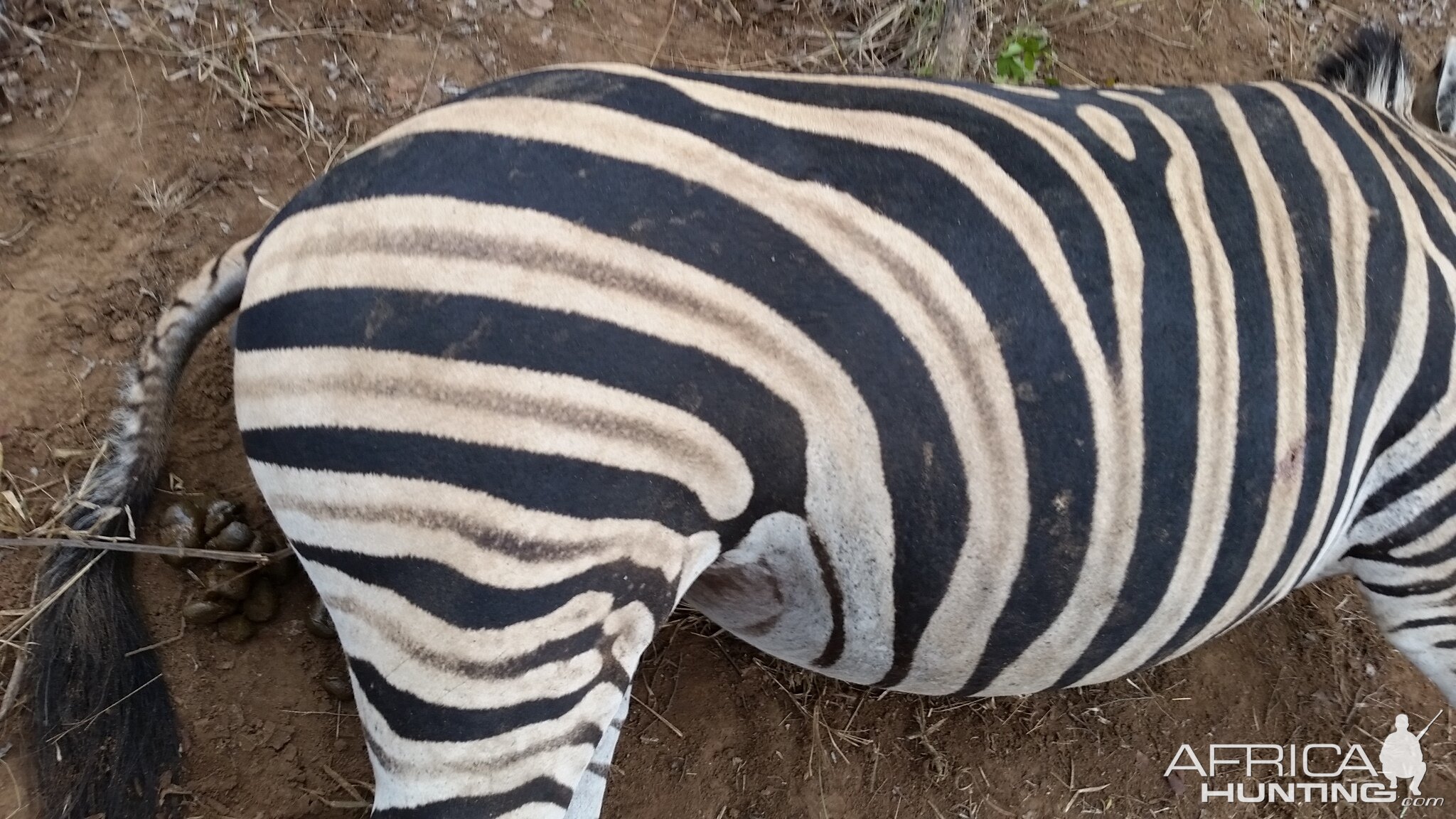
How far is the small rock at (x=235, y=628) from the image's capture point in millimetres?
2066

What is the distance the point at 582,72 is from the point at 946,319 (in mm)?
650

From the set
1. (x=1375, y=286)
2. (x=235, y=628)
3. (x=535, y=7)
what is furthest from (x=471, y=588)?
(x=535, y=7)

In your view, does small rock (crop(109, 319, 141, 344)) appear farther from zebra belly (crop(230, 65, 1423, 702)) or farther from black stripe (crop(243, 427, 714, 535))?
black stripe (crop(243, 427, 714, 535))

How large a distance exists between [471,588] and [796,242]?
2.14ft

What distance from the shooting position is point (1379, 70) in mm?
1989

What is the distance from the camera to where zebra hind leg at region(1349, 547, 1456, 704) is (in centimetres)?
178

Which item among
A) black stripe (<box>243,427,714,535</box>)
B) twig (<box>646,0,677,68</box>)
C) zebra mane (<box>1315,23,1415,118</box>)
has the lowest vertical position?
black stripe (<box>243,427,714,535</box>)

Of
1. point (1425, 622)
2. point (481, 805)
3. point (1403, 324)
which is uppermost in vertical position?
point (1403, 324)

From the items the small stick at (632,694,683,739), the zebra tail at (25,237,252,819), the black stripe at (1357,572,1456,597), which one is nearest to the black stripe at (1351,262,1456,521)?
the black stripe at (1357,572,1456,597)

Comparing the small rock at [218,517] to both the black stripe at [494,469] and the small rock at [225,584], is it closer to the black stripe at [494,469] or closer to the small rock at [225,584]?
the small rock at [225,584]

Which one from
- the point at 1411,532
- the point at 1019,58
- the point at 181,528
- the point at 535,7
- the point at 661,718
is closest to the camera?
the point at 1411,532

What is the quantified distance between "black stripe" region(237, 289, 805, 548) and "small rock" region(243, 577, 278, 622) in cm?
108

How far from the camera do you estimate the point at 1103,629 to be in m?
1.58

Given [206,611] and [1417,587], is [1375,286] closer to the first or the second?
[1417,587]
